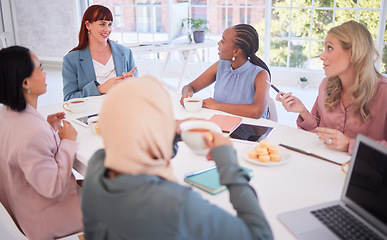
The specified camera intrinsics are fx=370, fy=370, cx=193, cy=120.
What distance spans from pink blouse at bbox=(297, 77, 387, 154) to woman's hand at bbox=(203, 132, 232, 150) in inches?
33.1

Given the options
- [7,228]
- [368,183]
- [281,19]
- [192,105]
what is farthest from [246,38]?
[281,19]

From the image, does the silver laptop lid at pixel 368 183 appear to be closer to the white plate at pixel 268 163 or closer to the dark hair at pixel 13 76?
the white plate at pixel 268 163

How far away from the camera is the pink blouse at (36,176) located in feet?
4.59

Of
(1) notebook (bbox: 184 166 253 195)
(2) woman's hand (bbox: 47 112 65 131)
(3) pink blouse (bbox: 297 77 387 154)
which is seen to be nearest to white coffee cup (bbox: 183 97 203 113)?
(3) pink blouse (bbox: 297 77 387 154)

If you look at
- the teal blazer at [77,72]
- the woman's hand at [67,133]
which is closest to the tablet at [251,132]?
the woman's hand at [67,133]

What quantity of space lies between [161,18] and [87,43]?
4.46 meters

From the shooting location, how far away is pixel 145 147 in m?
0.79

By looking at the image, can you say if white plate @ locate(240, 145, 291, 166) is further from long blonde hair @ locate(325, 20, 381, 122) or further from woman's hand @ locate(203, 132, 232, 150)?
long blonde hair @ locate(325, 20, 381, 122)

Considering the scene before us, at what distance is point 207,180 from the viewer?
1.27 meters

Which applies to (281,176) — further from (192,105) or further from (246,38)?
(246,38)

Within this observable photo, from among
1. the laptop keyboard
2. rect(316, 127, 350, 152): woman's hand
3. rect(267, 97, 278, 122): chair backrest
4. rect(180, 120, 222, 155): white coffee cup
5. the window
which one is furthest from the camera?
the window

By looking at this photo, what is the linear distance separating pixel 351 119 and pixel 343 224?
918 mm

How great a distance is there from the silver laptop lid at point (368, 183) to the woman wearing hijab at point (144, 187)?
0.37m

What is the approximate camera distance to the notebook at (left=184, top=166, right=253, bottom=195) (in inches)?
47.8
